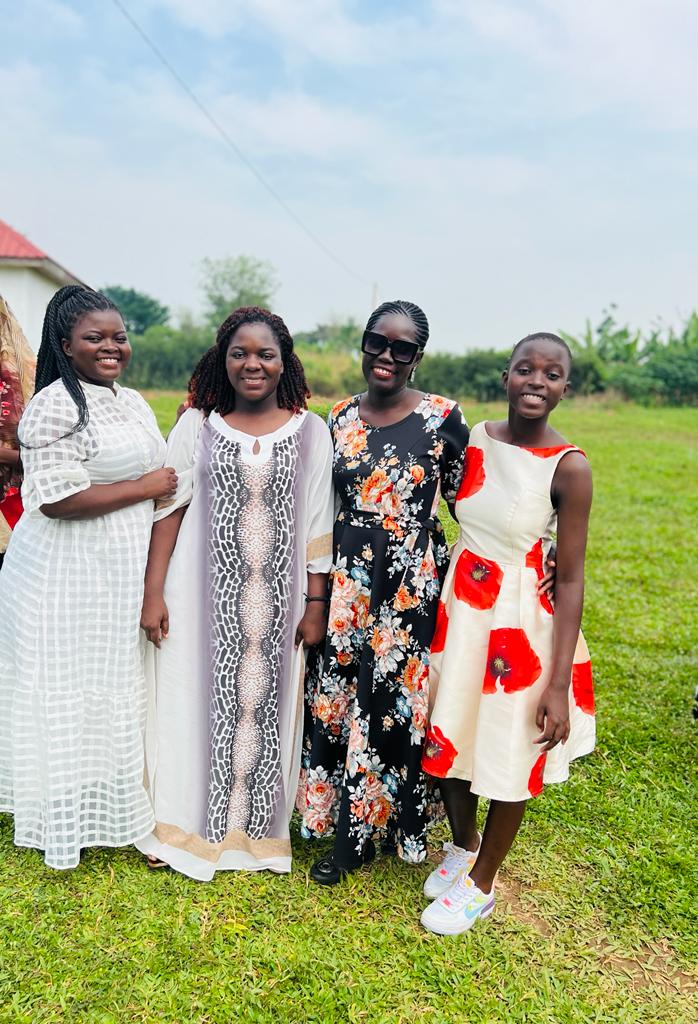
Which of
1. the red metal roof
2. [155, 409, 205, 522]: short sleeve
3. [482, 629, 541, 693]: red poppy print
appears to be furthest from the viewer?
the red metal roof

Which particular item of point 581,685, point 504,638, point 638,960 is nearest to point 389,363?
point 504,638

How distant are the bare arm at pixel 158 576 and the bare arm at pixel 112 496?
0.38ft

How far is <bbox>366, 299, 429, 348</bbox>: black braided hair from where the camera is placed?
2.56m

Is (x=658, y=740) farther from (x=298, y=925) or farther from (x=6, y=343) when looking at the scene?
(x=6, y=343)

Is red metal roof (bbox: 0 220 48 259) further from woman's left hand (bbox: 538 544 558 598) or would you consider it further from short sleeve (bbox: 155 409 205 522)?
woman's left hand (bbox: 538 544 558 598)

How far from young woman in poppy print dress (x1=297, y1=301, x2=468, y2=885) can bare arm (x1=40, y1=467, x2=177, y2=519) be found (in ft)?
1.89

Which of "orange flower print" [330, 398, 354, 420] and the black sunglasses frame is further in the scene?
"orange flower print" [330, 398, 354, 420]

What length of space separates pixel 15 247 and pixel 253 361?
54.8ft

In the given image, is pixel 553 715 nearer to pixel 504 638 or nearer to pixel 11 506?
pixel 504 638

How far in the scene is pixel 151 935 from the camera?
250 cm

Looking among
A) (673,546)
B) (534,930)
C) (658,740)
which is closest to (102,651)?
(534,930)

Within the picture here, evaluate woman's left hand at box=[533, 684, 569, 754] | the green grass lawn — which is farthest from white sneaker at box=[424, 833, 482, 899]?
woman's left hand at box=[533, 684, 569, 754]

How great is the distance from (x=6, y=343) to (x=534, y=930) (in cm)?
290

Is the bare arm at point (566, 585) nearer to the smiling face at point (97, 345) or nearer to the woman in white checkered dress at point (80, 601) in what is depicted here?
the woman in white checkered dress at point (80, 601)
